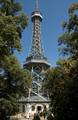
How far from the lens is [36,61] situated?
9575 centimetres

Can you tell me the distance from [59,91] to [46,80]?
296 cm

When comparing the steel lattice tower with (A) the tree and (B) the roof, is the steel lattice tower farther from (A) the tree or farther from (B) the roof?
(A) the tree

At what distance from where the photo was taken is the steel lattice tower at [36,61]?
3600 inches

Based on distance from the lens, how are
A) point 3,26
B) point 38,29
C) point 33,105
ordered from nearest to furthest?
point 3,26 → point 33,105 → point 38,29

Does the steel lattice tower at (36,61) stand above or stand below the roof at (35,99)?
above

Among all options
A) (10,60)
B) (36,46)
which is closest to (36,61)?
(36,46)

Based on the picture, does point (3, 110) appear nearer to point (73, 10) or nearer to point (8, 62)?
point (8, 62)

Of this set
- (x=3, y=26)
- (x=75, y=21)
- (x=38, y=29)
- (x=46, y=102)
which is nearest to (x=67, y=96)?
(x=75, y=21)

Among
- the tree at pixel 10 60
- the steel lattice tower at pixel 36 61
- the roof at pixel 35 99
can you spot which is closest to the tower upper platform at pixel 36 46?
the steel lattice tower at pixel 36 61

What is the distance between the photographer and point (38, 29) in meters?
110

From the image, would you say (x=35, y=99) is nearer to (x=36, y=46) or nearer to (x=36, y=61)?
(x=36, y=61)

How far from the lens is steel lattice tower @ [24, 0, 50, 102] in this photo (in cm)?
9144

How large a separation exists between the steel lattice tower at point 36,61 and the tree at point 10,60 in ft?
178

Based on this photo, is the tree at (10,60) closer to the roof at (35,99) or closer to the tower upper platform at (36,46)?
the roof at (35,99)
